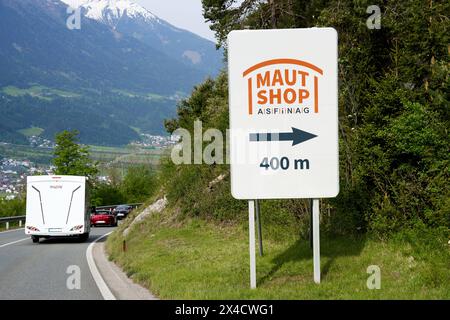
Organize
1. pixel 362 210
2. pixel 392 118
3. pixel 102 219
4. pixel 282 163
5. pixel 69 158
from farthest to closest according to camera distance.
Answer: pixel 69 158
pixel 102 219
pixel 392 118
pixel 362 210
pixel 282 163

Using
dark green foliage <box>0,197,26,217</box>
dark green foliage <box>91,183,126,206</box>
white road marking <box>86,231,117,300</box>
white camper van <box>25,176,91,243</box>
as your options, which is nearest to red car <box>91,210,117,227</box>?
dark green foliage <box>0,197,26,217</box>

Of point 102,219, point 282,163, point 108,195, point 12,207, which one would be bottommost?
point 102,219

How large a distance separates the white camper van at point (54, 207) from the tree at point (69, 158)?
63.7 m

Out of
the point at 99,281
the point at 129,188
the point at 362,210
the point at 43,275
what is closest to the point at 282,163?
the point at 99,281

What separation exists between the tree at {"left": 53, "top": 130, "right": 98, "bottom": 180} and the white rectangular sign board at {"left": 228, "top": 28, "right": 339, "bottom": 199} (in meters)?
82.0

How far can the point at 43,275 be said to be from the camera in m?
15.1

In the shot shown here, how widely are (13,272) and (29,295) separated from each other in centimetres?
460

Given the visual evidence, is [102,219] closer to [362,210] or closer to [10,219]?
[10,219]

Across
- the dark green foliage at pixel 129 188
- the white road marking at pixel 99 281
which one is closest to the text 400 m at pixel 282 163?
the white road marking at pixel 99 281

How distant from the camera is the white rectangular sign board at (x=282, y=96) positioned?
35.7 ft

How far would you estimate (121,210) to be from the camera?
6075 cm

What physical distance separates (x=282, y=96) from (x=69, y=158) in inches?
3329
